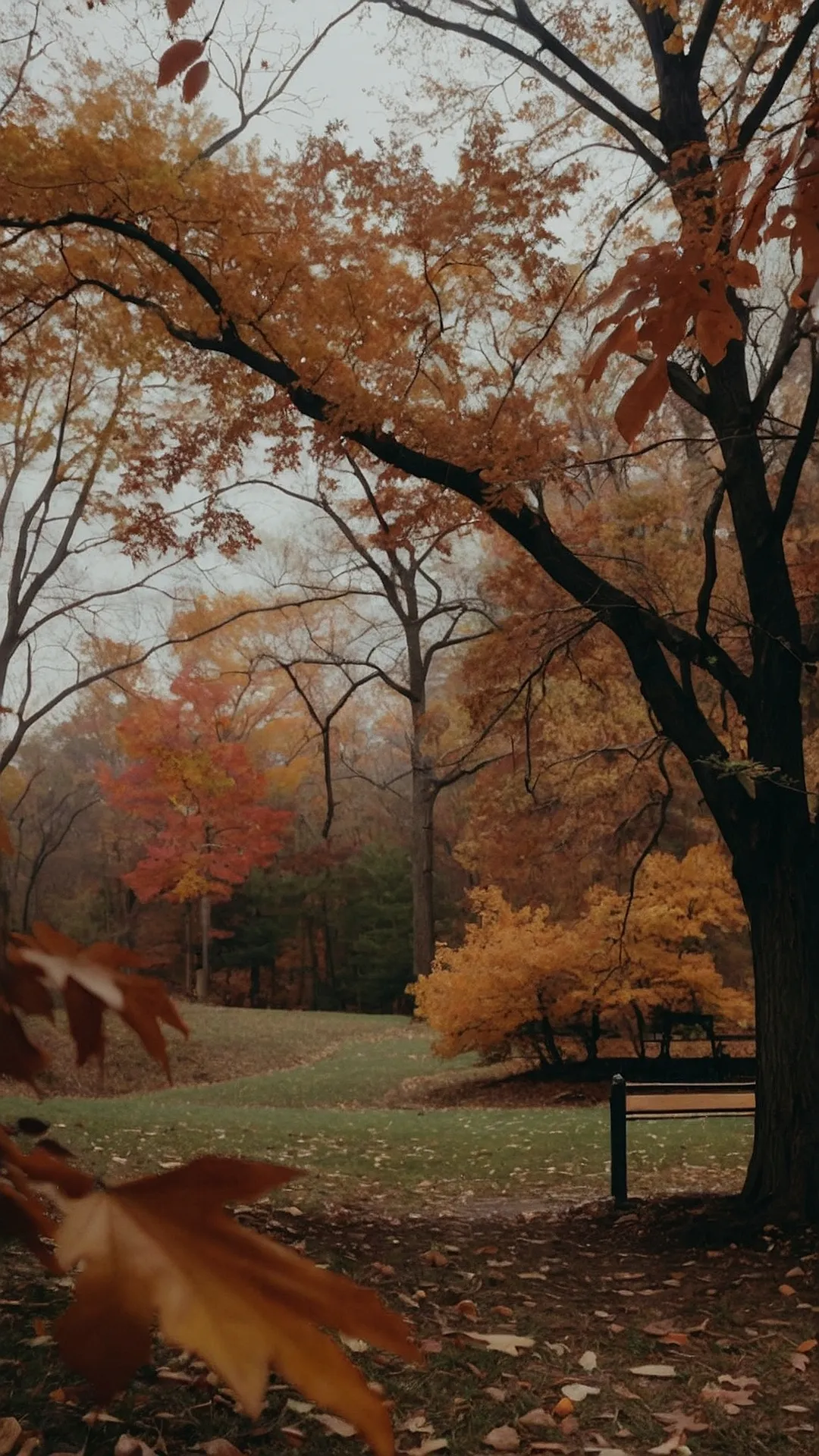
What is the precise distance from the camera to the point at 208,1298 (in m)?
0.42

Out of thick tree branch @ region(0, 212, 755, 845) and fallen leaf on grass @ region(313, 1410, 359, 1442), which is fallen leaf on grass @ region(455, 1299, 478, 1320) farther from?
thick tree branch @ region(0, 212, 755, 845)

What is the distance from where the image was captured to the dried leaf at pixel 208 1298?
0.41m

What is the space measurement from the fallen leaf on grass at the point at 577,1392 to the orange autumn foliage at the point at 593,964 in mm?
9765

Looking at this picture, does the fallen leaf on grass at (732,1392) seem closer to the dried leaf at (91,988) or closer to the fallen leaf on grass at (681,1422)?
the fallen leaf on grass at (681,1422)

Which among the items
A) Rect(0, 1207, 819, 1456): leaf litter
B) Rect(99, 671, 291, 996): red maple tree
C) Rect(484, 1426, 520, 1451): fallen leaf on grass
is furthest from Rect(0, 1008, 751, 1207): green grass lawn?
Rect(99, 671, 291, 996): red maple tree

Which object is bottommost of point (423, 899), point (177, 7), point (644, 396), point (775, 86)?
point (644, 396)

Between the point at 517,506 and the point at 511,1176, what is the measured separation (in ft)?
17.4

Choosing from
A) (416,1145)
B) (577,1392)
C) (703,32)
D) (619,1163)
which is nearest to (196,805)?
(416,1145)

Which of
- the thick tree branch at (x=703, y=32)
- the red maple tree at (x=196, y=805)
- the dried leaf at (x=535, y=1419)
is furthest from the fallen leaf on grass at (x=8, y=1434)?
the red maple tree at (x=196, y=805)

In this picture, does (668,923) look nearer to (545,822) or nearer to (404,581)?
(545,822)

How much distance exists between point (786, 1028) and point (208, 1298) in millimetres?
6098

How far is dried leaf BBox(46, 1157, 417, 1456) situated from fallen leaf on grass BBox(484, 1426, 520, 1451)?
309 centimetres

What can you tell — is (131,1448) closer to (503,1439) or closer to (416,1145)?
(503,1439)

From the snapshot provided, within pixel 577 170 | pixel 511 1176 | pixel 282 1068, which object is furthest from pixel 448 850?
pixel 577 170
